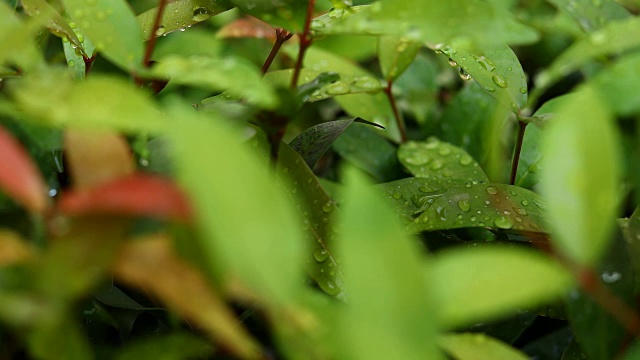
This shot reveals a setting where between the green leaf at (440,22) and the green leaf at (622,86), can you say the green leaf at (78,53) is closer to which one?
the green leaf at (440,22)

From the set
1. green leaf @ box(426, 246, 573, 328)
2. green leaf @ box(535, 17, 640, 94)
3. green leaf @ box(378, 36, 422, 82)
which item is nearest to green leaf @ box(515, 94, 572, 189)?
green leaf @ box(378, 36, 422, 82)

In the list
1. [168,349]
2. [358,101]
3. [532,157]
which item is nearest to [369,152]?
[358,101]

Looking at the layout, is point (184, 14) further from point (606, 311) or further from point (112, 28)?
point (606, 311)

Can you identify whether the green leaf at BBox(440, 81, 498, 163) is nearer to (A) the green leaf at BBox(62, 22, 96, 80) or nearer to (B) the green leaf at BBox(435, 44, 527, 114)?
(B) the green leaf at BBox(435, 44, 527, 114)

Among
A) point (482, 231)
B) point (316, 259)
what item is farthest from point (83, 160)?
point (482, 231)

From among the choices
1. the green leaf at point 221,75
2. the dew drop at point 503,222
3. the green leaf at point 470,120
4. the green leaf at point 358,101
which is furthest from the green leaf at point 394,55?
the green leaf at point 221,75

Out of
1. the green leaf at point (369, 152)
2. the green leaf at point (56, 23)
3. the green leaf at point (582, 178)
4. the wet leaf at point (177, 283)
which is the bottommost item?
the green leaf at point (369, 152)

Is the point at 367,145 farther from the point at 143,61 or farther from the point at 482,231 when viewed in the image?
the point at 143,61
